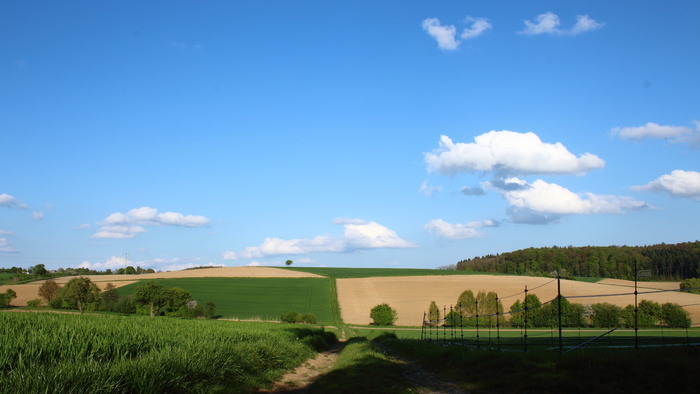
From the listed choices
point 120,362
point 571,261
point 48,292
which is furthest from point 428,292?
point 120,362

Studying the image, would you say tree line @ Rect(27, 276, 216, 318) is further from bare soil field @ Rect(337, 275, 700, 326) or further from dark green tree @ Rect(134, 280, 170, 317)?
bare soil field @ Rect(337, 275, 700, 326)

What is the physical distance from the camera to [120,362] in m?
9.28

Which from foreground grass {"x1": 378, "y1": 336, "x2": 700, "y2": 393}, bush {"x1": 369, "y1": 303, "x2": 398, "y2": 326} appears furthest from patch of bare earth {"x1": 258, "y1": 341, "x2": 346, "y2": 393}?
bush {"x1": 369, "y1": 303, "x2": 398, "y2": 326}

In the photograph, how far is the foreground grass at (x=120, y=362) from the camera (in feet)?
24.1

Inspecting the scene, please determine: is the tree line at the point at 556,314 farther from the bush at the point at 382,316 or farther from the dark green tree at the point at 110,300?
the dark green tree at the point at 110,300

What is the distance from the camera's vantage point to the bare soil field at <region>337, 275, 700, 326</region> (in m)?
70.9

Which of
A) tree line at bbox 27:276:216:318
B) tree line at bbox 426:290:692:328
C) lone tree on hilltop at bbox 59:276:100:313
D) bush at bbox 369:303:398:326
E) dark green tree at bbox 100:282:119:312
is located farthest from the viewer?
dark green tree at bbox 100:282:119:312

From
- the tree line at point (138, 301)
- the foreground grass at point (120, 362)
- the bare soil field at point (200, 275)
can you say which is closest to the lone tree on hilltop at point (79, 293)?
the tree line at point (138, 301)

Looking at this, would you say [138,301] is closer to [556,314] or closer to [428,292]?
[428,292]

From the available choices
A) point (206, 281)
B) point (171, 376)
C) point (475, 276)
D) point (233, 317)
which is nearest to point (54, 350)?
point (171, 376)

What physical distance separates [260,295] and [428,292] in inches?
1233

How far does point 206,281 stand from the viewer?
322 ft

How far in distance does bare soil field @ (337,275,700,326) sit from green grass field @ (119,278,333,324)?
4386 millimetres

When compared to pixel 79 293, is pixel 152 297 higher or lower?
lower
